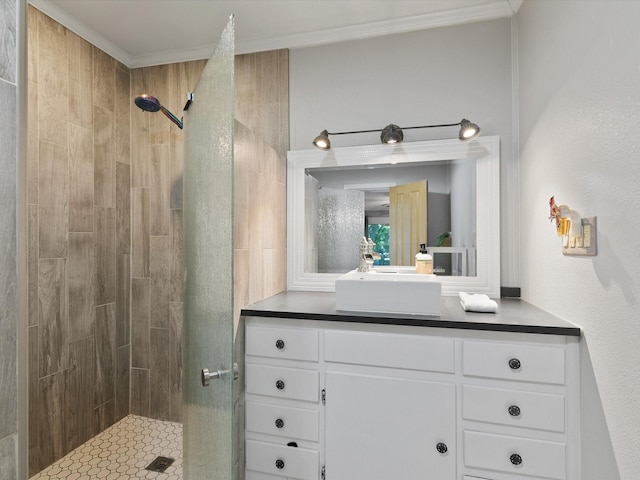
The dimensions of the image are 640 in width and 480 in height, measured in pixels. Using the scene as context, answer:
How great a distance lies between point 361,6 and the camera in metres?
1.99

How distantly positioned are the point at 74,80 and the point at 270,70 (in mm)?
1178

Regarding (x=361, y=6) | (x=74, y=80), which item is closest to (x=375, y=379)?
(x=361, y=6)

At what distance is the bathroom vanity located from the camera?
52.8 inches

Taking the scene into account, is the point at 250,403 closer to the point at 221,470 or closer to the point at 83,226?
the point at 221,470

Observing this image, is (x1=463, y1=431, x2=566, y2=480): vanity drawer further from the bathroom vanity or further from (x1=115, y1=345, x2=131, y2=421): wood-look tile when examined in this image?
(x1=115, y1=345, x2=131, y2=421): wood-look tile

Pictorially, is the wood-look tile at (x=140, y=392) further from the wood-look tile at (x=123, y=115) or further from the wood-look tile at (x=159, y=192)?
the wood-look tile at (x=123, y=115)

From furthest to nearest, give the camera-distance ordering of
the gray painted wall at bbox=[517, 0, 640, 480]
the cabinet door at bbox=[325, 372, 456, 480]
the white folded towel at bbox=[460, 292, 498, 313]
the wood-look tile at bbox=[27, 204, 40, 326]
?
the wood-look tile at bbox=[27, 204, 40, 326], the white folded towel at bbox=[460, 292, 498, 313], the cabinet door at bbox=[325, 372, 456, 480], the gray painted wall at bbox=[517, 0, 640, 480]

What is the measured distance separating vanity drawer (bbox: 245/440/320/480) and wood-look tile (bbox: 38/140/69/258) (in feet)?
4.91

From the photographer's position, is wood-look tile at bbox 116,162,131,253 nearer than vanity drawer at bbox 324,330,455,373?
No

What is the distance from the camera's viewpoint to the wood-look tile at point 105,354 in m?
2.24

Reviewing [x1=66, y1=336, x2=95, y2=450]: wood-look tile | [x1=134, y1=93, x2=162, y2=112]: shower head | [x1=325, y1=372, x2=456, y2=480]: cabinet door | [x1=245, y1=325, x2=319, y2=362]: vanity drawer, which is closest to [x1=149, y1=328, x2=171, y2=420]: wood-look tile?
[x1=66, y1=336, x2=95, y2=450]: wood-look tile

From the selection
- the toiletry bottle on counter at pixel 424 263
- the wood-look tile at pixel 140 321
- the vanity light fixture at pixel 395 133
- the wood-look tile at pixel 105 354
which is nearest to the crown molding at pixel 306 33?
the vanity light fixture at pixel 395 133

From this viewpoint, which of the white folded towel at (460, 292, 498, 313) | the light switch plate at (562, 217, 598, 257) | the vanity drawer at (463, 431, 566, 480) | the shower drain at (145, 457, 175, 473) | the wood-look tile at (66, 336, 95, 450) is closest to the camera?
the light switch plate at (562, 217, 598, 257)

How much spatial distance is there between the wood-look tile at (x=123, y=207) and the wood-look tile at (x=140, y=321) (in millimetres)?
270
